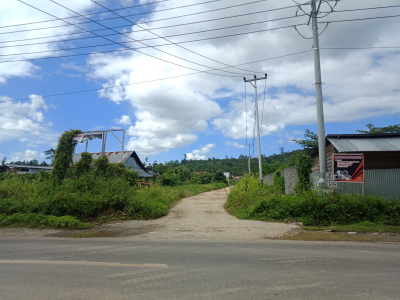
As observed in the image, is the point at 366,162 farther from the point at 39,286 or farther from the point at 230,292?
the point at 39,286

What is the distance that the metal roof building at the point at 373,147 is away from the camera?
1264 centimetres

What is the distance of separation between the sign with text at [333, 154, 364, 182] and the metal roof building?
1.08 metres

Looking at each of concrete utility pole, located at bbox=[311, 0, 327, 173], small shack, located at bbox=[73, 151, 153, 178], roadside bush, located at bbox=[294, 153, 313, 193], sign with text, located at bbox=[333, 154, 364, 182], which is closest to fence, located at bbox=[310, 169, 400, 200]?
sign with text, located at bbox=[333, 154, 364, 182]

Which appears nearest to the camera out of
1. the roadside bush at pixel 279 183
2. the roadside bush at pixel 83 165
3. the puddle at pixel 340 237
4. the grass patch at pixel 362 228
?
the puddle at pixel 340 237

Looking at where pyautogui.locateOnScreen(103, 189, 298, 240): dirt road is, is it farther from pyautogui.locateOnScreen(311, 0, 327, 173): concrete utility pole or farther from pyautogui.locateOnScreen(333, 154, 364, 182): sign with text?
pyautogui.locateOnScreen(311, 0, 327, 173): concrete utility pole

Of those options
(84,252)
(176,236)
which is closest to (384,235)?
(176,236)

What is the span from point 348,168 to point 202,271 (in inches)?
340

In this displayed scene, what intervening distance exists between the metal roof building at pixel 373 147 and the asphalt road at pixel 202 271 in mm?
6229

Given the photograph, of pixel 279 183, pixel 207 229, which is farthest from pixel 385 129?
pixel 207 229

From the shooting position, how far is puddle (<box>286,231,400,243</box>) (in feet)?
27.6

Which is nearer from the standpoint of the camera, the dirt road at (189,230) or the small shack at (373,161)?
the dirt road at (189,230)

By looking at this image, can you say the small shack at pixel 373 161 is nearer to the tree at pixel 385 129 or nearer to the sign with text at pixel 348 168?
the sign with text at pixel 348 168

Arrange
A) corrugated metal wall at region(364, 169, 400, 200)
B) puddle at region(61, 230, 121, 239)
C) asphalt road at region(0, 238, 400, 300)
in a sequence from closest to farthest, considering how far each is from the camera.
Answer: asphalt road at region(0, 238, 400, 300) < puddle at region(61, 230, 121, 239) < corrugated metal wall at region(364, 169, 400, 200)

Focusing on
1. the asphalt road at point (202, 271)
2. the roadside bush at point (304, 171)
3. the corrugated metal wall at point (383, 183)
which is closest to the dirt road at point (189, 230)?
the asphalt road at point (202, 271)
